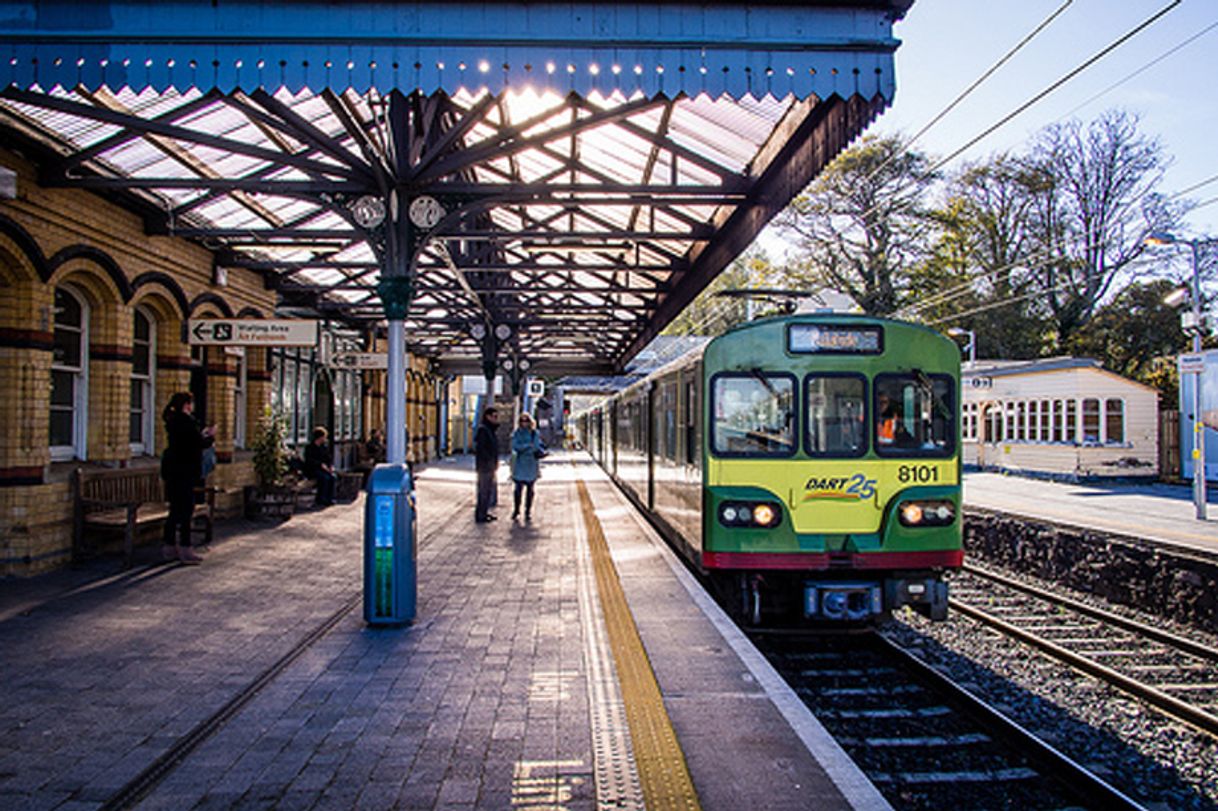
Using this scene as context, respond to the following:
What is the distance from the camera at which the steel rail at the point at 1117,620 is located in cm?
700

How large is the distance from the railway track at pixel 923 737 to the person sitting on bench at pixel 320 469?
9693 mm

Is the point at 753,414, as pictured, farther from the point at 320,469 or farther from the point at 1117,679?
the point at 320,469

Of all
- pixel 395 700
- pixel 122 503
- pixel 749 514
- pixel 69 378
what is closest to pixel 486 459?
pixel 122 503

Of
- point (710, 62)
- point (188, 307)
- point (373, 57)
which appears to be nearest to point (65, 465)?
point (188, 307)

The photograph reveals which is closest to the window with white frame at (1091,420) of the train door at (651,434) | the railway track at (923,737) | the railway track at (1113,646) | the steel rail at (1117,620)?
the steel rail at (1117,620)

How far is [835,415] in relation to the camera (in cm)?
633

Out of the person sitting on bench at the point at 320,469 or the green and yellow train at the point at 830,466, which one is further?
the person sitting on bench at the point at 320,469

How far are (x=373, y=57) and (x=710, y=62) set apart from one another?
6.02 feet

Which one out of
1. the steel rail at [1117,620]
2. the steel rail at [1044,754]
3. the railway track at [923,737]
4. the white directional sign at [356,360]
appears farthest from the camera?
the white directional sign at [356,360]

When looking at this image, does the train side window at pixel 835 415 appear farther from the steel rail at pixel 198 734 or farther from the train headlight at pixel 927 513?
the steel rail at pixel 198 734

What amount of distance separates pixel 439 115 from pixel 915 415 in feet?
17.1

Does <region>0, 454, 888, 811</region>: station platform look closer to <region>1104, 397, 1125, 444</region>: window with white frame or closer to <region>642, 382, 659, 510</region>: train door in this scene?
<region>642, 382, 659, 510</region>: train door

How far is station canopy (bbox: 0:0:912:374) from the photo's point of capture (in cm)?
458

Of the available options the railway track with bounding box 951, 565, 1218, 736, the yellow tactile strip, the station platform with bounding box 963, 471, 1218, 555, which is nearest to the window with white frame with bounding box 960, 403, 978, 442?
the station platform with bounding box 963, 471, 1218, 555
